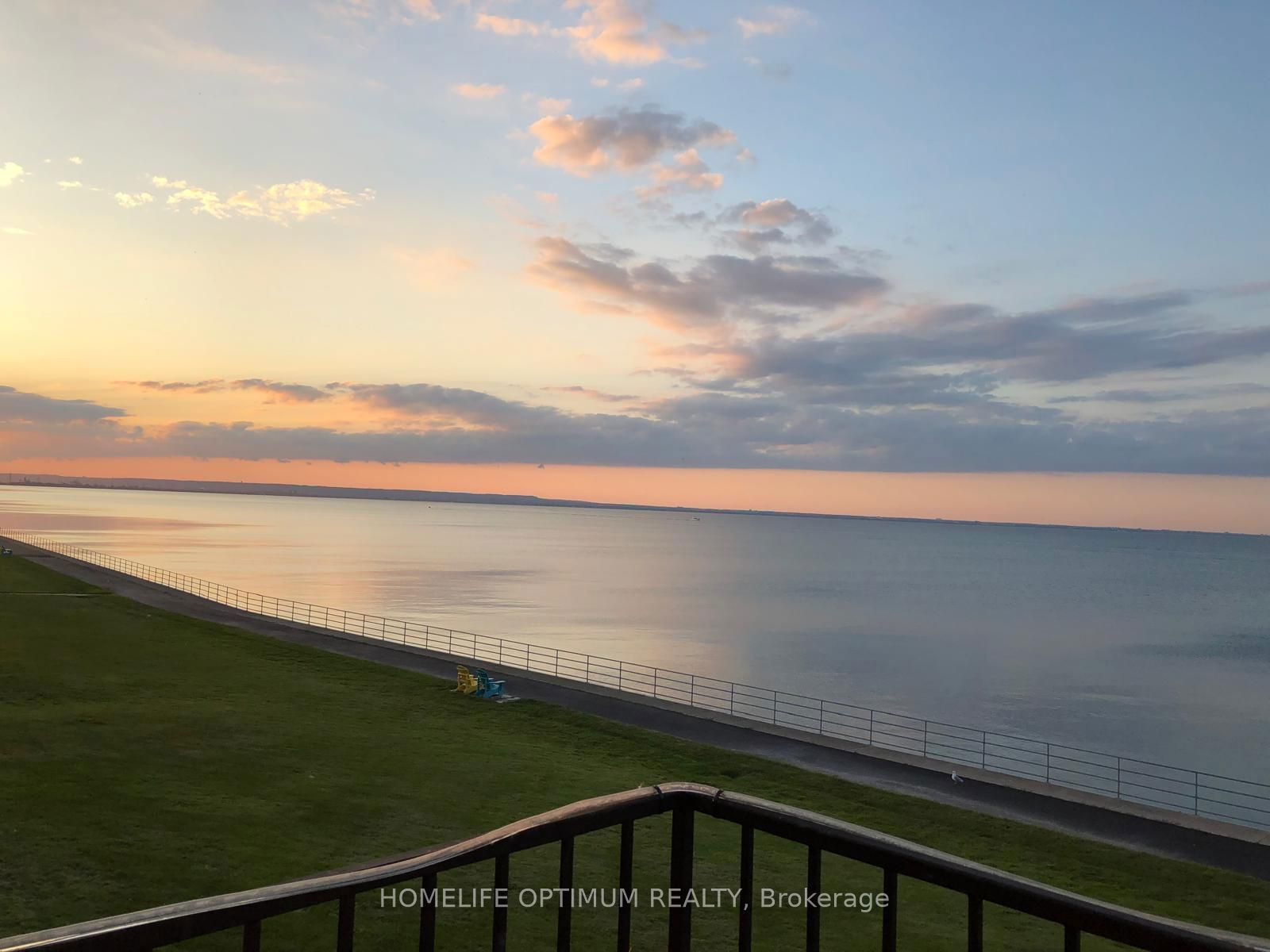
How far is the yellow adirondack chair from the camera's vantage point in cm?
2745

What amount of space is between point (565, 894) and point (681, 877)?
404 mm

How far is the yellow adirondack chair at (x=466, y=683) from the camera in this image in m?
27.5

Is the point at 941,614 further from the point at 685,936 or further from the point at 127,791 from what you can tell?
the point at 685,936

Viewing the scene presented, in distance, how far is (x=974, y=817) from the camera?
59.0 feet

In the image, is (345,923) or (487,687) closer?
(345,923)

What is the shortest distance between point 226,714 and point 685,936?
21.5 metres

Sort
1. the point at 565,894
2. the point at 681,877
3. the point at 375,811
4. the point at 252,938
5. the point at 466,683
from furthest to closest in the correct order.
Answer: the point at 466,683
the point at 375,811
the point at 681,877
the point at 565,894
the point at 252,938

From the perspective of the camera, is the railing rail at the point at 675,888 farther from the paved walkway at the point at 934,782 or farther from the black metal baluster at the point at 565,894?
the paved walkway at the point at 934,782

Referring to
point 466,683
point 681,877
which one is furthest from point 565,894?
point 466,683

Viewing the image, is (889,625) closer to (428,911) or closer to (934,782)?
(934,782)

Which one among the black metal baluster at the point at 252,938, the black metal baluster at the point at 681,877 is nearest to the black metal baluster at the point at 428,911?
the black metal baluster at the point at 252,938

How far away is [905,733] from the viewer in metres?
38.6

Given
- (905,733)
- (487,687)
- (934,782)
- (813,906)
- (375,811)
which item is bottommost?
(905,733)

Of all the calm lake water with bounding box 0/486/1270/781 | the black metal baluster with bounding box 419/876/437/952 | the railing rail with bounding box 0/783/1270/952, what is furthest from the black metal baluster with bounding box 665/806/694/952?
the calm lake water with bounding box 0/486/1270/781
